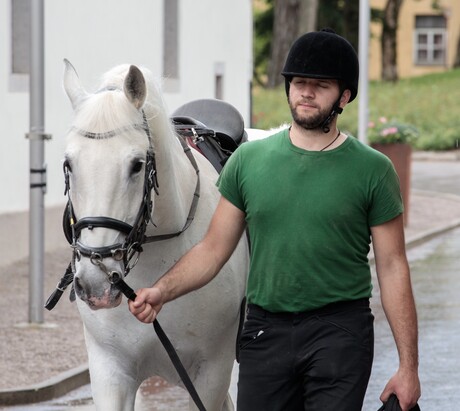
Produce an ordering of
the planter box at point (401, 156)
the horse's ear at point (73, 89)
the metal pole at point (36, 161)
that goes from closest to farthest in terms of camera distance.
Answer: the horse's ear at point (73, 89), the metal pole at point (36, 161), the planter box at point (401, 156)

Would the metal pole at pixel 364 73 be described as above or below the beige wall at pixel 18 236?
above

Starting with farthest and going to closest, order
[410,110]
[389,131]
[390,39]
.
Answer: [390,39], [410,110], [389,131]

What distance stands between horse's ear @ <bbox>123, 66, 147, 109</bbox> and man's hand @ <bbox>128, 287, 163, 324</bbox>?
750 millimetres

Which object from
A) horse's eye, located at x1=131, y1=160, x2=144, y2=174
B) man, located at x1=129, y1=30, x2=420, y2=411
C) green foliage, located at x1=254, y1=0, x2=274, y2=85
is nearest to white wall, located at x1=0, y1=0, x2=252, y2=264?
horse's eye, located at x1=131, y1=160, x2=144, y2=174

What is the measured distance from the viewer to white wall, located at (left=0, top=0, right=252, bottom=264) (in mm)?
15594

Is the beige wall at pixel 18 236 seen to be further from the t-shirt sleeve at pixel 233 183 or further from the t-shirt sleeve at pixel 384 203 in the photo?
the t-shirt sleeve at pixel 384 203

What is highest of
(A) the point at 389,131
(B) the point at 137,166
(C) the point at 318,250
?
(B) the point at 137,166

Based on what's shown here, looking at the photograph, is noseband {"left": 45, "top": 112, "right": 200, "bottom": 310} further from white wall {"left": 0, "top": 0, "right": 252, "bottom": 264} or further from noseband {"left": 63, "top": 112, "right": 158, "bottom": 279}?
white wall {"left": 0, "top": 0, "right": 252, "bottom": 264}

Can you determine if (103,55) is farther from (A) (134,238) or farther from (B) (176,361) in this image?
(A) (134,238)

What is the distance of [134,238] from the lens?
5078mm

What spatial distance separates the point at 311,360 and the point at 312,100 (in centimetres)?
89

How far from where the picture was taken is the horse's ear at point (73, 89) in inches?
212

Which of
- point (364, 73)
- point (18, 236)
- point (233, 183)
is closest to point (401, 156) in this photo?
point (364, 73)

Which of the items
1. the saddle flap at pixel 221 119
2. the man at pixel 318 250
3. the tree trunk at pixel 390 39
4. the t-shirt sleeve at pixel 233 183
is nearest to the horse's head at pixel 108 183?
the man at pixel 318 250
